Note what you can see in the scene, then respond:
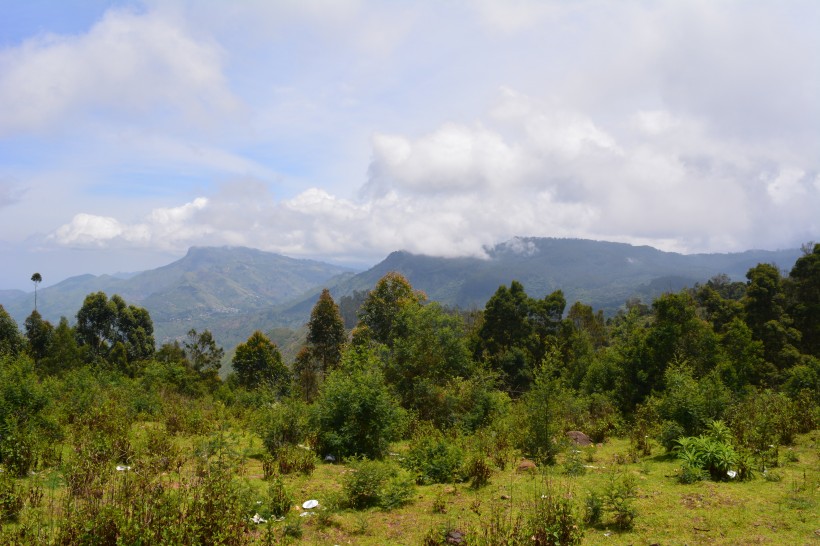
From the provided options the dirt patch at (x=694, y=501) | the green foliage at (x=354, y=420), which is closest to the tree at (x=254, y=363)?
the green foliage at (x=354, y=420)

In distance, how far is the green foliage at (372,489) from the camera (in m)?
8.35

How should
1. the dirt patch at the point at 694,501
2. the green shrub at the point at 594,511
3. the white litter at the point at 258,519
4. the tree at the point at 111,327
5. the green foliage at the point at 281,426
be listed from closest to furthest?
the white litter at the point at 258,519
the green shrub at the point at 594,511
the dirt patch at the point at 694,501
the green foliage at the point at 281,426
the tree at the point at 111,327

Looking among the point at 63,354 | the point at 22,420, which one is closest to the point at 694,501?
the point at 22,420

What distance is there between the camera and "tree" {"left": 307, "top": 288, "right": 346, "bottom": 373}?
38406mm

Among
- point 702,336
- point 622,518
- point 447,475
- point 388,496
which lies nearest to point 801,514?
point 622,518

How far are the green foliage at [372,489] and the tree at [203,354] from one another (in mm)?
45670

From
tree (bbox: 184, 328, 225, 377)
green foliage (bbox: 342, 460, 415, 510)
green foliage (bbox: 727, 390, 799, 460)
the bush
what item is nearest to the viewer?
green foliage (bbox: 342, 460, 415, 510)

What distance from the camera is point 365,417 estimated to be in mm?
11930

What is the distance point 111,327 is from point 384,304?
35.5 metres

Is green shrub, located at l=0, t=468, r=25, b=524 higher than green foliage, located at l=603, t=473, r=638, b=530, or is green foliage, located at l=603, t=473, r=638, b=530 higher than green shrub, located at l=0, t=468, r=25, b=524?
green shrub, located at l=0, t=468, r=25, b=524

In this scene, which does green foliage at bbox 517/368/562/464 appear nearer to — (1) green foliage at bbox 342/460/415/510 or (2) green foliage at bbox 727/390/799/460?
(2) green foliage at bbox 727/390/799/460

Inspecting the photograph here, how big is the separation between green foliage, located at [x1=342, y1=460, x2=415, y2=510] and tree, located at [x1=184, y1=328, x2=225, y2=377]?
1798 inches

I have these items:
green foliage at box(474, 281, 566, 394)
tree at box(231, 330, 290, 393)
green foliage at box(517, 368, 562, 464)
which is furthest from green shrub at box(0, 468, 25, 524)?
tree at box(231, 330, 290, 393)

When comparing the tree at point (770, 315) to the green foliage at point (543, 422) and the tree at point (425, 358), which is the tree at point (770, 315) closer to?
the tree at point (425, 358)
